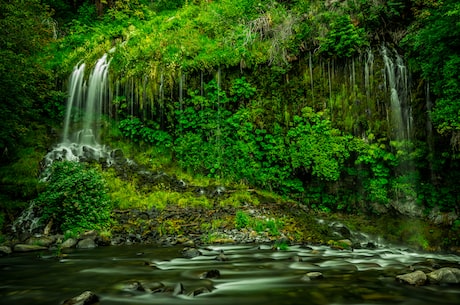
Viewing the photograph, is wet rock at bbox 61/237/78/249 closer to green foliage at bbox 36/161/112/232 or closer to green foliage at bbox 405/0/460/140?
green foliage at bbox 36/161/112/232

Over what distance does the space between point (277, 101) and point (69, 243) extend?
8.77 m

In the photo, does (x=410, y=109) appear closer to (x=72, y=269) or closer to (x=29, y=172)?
(x=72, y=269)

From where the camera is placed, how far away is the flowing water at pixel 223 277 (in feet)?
13.3

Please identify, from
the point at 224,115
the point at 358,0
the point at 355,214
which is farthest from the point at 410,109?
the point at 224,115

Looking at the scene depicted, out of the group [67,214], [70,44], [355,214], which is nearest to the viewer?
[67,214]

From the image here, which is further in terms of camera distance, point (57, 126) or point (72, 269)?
point (57, 126)

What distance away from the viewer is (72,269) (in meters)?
5.79

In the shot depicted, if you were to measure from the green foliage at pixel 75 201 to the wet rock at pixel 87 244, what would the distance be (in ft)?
2.35

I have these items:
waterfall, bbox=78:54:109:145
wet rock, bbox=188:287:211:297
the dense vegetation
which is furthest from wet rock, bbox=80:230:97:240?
waterfall, bbox=78:54:109:145

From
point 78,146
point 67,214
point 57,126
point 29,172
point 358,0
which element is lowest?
point 67,214

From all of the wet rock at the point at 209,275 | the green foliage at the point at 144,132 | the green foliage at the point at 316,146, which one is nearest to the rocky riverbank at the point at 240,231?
the green foliage at the point at 316,146

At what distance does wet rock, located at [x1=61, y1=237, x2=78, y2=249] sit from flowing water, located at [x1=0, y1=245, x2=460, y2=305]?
0.80 meters

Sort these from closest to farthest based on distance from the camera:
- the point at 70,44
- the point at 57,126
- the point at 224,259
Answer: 1. the point at 224,259
2. the point at 57,126
3. the point at 70,44

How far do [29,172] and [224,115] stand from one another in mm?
7235
